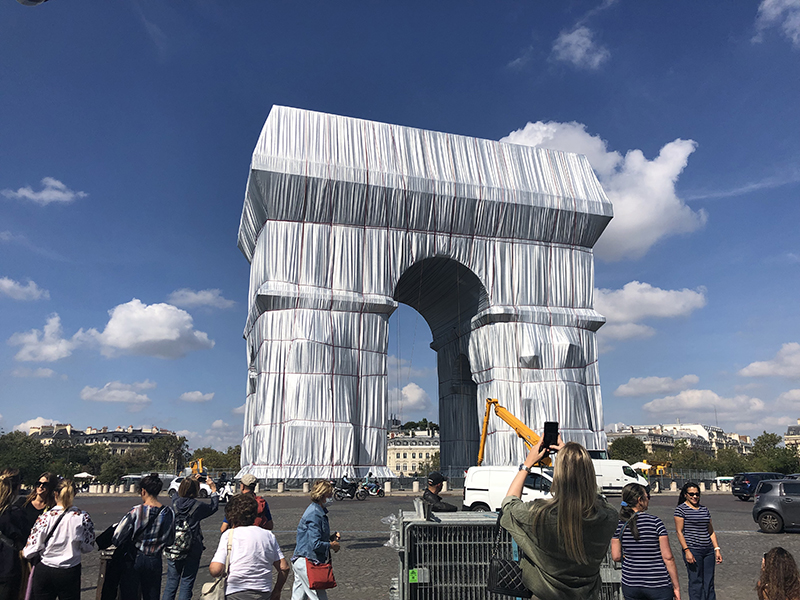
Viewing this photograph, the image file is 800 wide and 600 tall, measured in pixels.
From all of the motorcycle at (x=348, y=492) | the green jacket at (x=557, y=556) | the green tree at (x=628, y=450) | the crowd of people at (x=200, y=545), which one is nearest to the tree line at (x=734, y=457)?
the green tree at (x=628, y=450)

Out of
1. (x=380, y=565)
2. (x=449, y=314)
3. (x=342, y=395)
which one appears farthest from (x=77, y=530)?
(x=449, y=314)

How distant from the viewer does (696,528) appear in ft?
19.7

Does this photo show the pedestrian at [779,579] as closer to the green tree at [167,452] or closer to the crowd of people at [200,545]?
the crowd of people at [200,545]

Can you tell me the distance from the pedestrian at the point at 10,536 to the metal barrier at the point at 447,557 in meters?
2.93

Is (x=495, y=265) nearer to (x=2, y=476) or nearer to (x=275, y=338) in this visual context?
(x=275, y=338)

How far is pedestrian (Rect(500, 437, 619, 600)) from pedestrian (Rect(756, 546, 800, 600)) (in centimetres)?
66

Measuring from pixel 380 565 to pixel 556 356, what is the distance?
21492mm

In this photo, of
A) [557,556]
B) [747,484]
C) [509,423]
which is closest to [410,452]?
[509,423]

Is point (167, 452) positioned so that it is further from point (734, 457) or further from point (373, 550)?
point (373, 550)

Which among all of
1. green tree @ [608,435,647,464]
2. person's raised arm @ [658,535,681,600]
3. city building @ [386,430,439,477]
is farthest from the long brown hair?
A: city building @ [386,430,439,477]

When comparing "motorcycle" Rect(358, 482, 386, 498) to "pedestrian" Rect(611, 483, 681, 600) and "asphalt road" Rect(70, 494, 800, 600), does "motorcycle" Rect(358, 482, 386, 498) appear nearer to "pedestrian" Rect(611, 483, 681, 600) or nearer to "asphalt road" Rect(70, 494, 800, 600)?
"asphalt road" Rect(70, 494, 800, 600)

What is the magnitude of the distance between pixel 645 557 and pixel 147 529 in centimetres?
378

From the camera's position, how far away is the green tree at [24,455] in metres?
54.3

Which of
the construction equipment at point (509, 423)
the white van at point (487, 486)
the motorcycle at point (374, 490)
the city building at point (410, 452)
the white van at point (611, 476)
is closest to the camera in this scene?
the white van at point (487, 486)
